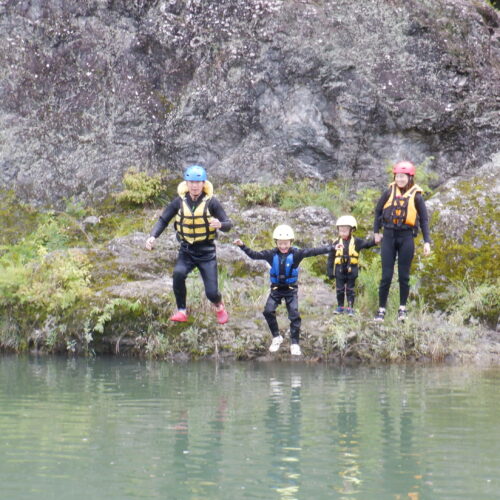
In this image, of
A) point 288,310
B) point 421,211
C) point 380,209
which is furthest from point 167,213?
point 421,211

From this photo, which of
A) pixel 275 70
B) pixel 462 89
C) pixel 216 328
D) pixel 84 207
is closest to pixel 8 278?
pixel 216 328

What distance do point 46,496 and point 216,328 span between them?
6.61 meters

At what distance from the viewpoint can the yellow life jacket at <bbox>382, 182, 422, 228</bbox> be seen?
36.1ft

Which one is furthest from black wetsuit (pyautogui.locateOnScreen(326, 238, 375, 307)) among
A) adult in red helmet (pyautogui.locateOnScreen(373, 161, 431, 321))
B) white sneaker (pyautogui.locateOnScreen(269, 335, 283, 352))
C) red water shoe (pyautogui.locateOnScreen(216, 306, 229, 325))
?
red water shoe (pyautogui.locateOnScreen(216, 306, 229, 325))

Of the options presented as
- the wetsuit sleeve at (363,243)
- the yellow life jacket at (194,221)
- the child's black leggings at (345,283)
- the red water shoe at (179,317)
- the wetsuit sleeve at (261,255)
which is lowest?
the red water shoe at (179,317)

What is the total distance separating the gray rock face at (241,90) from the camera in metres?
16.0

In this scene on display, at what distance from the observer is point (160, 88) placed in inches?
661

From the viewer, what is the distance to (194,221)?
10.6m

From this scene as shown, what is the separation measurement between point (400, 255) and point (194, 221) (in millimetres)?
2976

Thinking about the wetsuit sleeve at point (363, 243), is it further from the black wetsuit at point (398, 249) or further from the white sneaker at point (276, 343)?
the white sneaker at point (276, 343)

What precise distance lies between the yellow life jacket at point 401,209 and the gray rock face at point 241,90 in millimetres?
4924

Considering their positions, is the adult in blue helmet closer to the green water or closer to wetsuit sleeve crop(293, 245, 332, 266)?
wetsuit sleeve crop(293, 245, 332, 266)

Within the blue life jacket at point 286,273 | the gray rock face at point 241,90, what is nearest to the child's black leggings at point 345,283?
the blue life jacket at point 286,273

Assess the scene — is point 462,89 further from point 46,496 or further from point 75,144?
point 46,496
